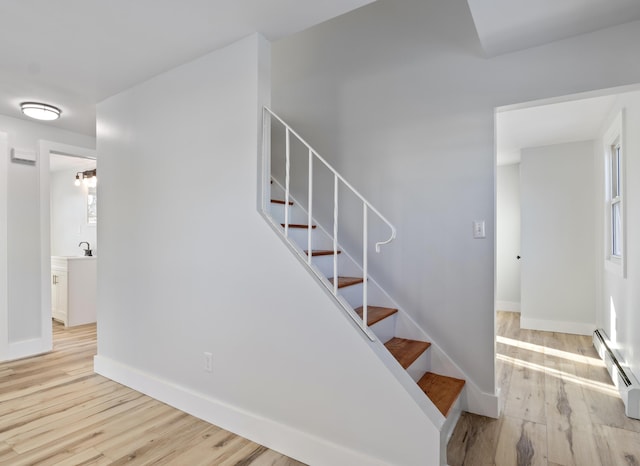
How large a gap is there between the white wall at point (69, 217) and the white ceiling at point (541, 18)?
617 cm

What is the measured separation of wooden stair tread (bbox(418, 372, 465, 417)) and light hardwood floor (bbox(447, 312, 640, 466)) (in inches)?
7.9

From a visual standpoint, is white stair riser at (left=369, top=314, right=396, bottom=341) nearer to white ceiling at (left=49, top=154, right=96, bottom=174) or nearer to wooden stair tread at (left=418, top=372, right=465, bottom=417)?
wooden stair tread at (left=418, top=372, right=465, bottom=417)

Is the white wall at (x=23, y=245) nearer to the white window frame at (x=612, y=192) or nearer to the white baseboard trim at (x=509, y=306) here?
the white window frame at (x=612, y=192)

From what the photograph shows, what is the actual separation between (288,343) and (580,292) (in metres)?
4.16

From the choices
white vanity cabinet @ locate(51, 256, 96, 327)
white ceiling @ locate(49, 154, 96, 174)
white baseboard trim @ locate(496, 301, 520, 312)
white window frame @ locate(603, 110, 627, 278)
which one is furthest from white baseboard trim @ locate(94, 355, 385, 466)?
white baseboard trim @ locate(496, 301, 520, 312)

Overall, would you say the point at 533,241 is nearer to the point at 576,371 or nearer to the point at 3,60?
the point at 576,371

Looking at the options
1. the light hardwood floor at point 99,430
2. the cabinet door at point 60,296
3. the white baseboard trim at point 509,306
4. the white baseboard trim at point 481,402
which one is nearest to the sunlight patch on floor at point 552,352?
the white baseboard trim at point 481,402

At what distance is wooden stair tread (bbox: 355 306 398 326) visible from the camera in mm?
2232

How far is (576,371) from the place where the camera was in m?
3.04

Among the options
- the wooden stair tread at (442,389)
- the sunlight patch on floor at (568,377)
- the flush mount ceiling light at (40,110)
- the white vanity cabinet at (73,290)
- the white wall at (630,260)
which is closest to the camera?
the wooden stair tread at (442,389)

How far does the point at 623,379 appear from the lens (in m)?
2.47

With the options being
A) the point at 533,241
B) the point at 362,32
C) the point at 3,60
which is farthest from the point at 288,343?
the point at 533,241

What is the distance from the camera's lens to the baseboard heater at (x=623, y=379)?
7.32 feet

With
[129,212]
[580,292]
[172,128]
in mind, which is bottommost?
[580,292]
